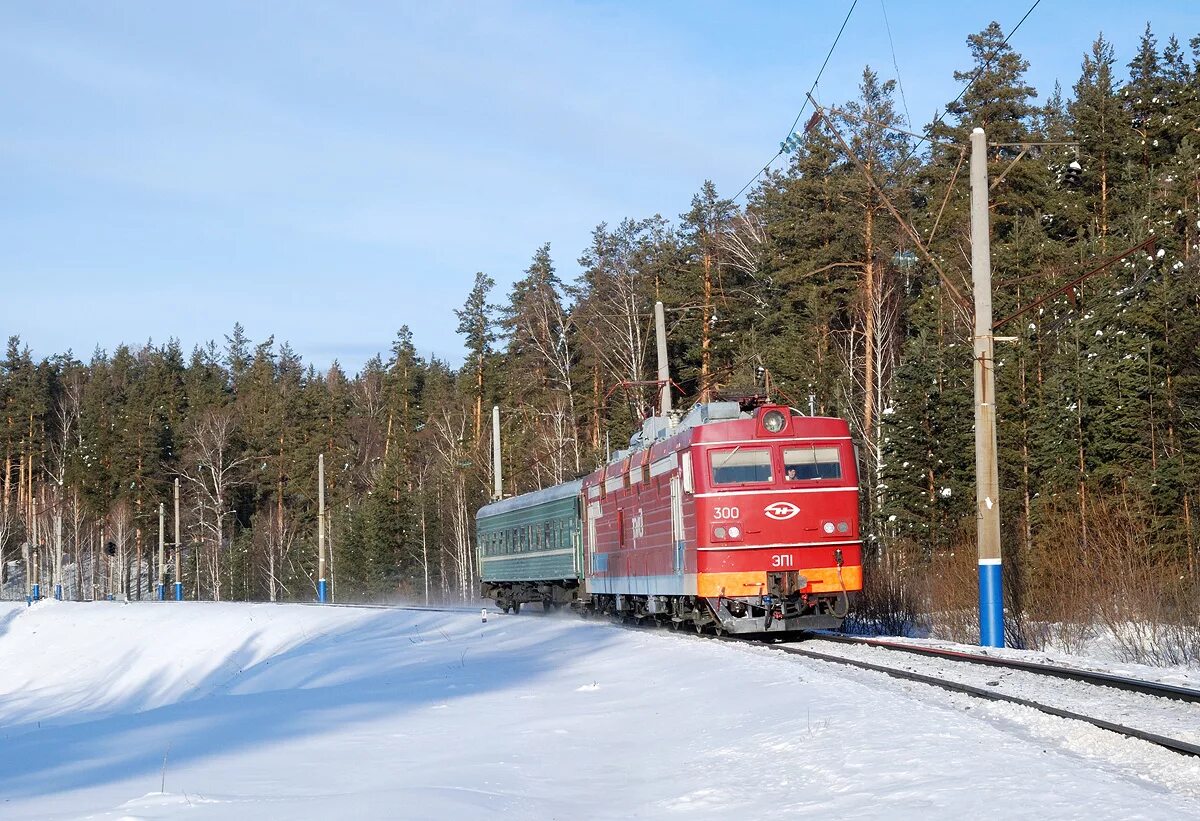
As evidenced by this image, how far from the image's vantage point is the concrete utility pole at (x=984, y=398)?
55.8 ft

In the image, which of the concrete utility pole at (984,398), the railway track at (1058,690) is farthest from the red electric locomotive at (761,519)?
the concrete utility pole at (984,398)

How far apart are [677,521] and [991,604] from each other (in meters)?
4.93

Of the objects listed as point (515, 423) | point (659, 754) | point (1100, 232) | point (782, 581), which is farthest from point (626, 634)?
point (515, 423)

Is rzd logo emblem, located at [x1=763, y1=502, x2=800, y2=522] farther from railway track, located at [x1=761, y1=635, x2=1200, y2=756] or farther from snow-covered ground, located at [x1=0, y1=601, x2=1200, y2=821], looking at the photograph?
railway track, located at [x1=761, y1=635, x2=1200, y2=756]

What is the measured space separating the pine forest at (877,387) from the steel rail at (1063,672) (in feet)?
9.03

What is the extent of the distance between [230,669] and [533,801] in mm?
24560

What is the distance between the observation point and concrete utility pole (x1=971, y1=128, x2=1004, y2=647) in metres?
17.0

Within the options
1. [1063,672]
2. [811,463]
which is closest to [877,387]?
[811,463]

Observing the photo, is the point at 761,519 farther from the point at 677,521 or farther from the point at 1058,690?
the point at 1058,690

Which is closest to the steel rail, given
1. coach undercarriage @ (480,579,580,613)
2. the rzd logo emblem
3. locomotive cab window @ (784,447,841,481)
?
the rzd logo emblem

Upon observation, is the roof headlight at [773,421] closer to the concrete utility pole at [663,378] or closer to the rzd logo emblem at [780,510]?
the rzd logo emblem at [780,510]

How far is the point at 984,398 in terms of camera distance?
1742 cm

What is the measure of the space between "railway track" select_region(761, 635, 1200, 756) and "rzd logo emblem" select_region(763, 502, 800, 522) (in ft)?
9.94

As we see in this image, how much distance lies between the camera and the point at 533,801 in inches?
343
